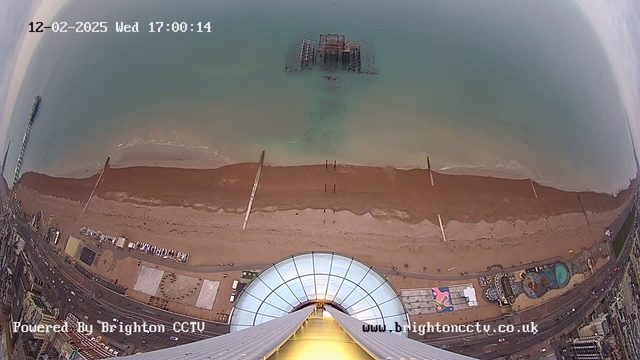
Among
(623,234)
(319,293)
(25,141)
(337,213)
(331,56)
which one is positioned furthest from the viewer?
(331,56)

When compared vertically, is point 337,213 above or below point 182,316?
Result: above

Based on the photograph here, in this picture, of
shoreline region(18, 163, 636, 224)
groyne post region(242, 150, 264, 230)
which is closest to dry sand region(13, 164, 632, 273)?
shoreline region(18, 163, 636, 224)

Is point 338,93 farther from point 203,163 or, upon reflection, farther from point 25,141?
point 25,141

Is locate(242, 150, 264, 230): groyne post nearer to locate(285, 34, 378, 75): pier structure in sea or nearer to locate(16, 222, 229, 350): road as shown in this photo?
locate(16, 222, 229, 350): road

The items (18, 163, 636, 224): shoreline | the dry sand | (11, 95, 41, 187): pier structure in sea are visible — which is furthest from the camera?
(18, 163, 636, 224): shoreline

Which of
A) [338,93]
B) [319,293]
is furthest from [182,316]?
[338,93]

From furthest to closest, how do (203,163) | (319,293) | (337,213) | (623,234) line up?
(203,163) < (337,213) < (623,234) < (319,293)

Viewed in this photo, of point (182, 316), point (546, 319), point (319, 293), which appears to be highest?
point (319, 293)
